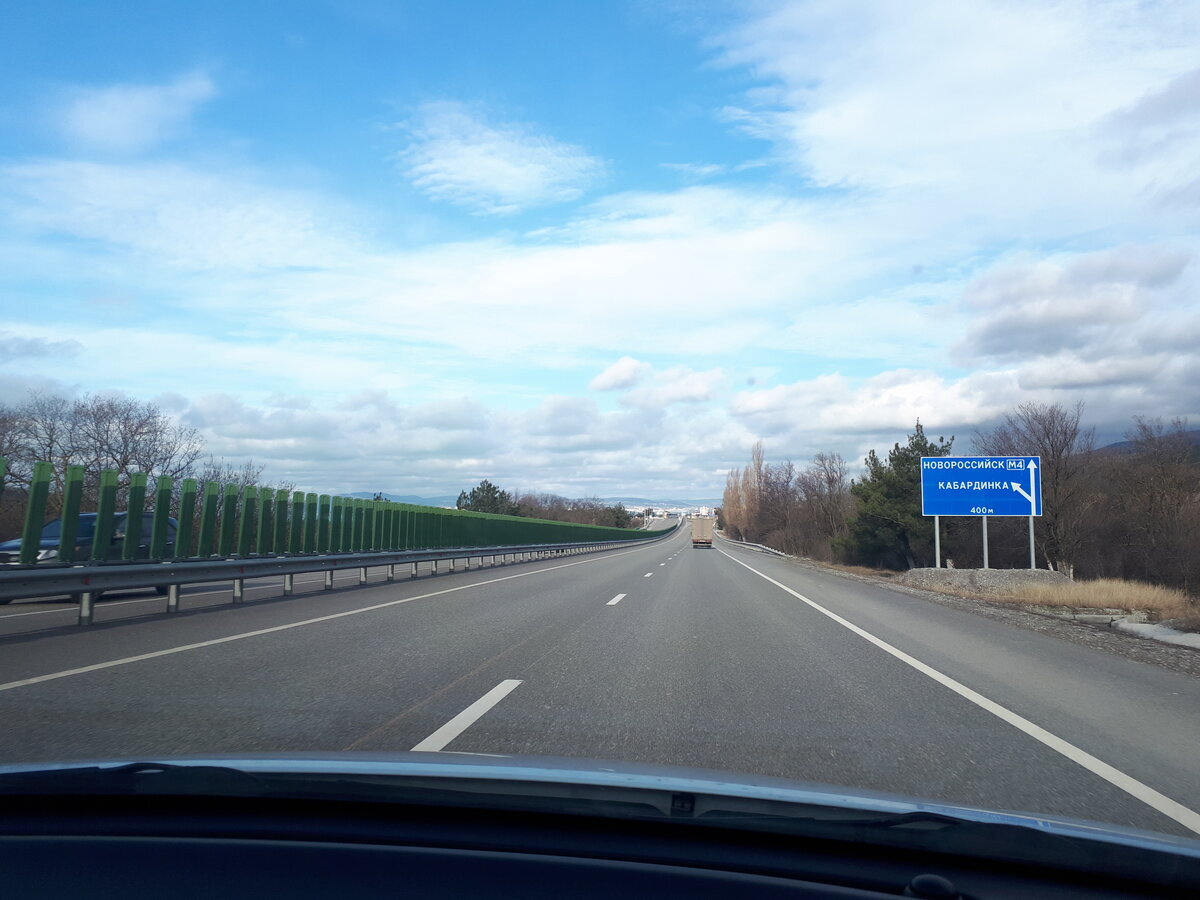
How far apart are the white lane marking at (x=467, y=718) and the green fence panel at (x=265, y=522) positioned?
13.7 m

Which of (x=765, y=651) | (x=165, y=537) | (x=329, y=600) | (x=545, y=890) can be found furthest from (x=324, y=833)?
(x=165, y=537)

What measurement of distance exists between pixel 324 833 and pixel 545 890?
0.87m

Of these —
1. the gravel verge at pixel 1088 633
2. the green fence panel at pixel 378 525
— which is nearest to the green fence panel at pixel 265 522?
the green fence panel at pixel 378 525

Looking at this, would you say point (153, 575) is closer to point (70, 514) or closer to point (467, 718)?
point (70, 514)

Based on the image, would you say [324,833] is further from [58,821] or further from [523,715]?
[523,715]

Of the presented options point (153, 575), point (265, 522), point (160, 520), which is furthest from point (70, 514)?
point (265, 522)

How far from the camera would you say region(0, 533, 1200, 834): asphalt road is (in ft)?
17.7

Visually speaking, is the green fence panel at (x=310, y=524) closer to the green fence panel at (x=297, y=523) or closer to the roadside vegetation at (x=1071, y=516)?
the green fence panel at (x=297, y=523)

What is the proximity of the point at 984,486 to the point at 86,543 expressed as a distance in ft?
75.9

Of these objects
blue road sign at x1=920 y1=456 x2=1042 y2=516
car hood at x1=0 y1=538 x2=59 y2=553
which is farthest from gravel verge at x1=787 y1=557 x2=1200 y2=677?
car hood at x1=0 y1=538 x2=59 y2=553

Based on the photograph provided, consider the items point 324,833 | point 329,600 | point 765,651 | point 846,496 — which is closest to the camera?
point 324,833

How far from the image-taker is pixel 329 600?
54.7 feet

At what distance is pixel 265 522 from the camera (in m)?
20.2

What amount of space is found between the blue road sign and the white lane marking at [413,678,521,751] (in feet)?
69.8
